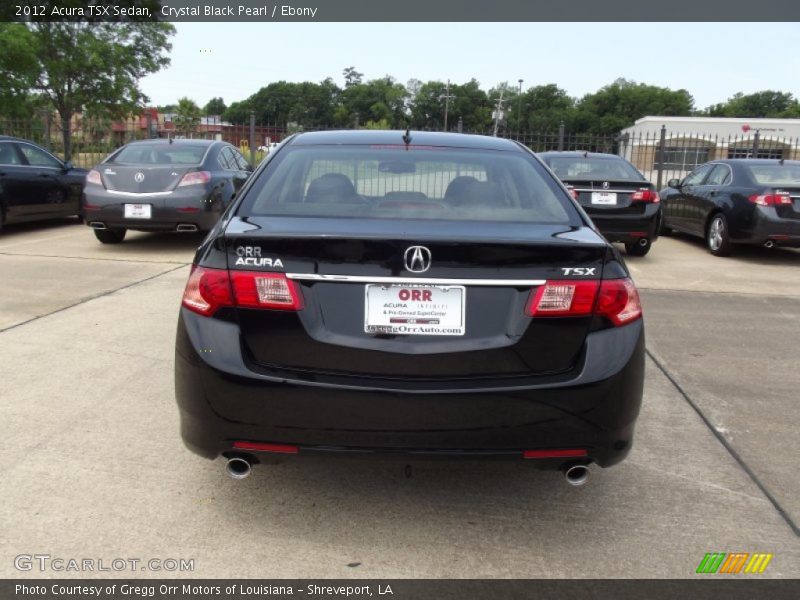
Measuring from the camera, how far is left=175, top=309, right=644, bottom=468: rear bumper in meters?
2.36

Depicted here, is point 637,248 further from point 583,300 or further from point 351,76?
point 351,76

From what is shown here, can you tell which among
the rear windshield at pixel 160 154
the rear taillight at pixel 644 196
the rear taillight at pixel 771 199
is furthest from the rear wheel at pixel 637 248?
the rear windshield at pixel 160 154

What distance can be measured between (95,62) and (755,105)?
109 metres

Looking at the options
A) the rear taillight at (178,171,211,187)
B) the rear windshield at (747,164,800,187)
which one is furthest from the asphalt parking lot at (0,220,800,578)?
the rear windshield at (747,164,800,187)

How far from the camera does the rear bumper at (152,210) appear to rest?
28.5 feet

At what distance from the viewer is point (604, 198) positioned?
9.22 m

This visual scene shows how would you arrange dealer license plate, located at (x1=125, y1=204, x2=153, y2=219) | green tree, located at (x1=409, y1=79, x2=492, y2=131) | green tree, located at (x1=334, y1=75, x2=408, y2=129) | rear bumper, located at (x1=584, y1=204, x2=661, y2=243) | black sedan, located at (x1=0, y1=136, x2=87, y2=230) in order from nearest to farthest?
dealer license plate, located at (x1=125, y1=204, x2=153, y2=219) → rear bumper, located at (x1=584, y1=204, x2=661, y2=243) → black sedan, located at (x1=0, y1=136, x2=87, y2=230) → green tree, located at (x1=334, y1=75, x2=408, y2=129) → green tree, located at (x1=409, y1=79, x2=492, y2=131)

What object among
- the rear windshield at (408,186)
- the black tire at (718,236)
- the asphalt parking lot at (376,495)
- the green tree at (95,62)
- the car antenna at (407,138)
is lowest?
the asphalt parking lot at (376,495)

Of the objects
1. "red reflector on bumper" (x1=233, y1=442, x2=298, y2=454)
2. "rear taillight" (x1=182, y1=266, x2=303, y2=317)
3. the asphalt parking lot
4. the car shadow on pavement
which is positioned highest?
"rear taillight" (x1=182, y1=266, x2=303, y2=317)

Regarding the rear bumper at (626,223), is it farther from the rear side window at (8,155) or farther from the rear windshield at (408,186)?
the rear side window at (8,155)

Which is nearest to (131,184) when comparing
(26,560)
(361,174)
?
(361,174)

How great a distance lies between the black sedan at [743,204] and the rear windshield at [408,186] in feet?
24.1

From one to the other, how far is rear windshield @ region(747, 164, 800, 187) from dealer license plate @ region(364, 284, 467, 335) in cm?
879

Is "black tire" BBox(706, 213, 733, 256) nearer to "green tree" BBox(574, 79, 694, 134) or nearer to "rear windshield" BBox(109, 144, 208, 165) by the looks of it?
"rear windshield" BBox(109, 144, 208, 165)
